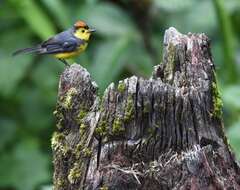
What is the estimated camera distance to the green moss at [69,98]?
3260 millimetres

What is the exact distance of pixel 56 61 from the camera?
6.45 m

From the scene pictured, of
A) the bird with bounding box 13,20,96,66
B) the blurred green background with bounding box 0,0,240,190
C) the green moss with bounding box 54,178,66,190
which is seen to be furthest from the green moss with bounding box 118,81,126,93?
the blurred green background with bounding box 0,0,240,190

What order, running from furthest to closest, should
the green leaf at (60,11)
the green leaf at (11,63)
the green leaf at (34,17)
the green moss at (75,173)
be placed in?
the green leaf at (11,63) → the green leaf at (34,17) → the green leaf at (60,11) → the green moss at (75,173)

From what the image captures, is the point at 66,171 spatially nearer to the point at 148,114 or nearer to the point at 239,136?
the point at 148,114

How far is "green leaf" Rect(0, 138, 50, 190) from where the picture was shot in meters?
6.18

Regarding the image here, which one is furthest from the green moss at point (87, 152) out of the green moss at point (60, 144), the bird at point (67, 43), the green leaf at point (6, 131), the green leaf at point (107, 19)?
the green leaf at point (6, 131)

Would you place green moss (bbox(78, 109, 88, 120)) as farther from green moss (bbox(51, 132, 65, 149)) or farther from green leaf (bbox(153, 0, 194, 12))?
green leaf (bbox(153, 0, 194, 12))

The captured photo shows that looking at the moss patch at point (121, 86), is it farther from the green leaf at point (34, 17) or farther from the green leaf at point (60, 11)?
the green leaf at point (34, 17)

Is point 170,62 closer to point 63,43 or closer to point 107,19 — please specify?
point 63,43

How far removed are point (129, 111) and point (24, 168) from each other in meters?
3.32

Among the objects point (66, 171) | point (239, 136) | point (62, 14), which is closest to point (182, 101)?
point (66, 171)

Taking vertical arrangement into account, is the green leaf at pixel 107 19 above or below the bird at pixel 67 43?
above

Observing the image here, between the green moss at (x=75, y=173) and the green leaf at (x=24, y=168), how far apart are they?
297 cm

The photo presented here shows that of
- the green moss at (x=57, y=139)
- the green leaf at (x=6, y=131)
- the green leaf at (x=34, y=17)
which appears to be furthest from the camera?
the green leaf at (x=6, y=131)
